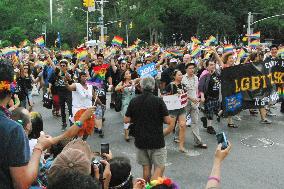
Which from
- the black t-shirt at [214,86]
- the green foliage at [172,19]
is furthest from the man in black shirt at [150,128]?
the green foliage at [172,19]

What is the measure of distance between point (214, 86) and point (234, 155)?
2.11 meters

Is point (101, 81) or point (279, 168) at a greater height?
point (101, 81)

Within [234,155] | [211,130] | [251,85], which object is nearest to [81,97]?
[211,130]

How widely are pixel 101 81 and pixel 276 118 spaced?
463 cm

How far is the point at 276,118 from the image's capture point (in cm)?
1142

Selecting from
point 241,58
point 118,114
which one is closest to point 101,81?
point 118,114

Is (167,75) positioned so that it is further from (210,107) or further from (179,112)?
(179,112)

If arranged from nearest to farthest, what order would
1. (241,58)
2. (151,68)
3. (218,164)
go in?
(218,164)
(151,68)
(241,58)

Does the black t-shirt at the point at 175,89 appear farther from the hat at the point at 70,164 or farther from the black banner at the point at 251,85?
the hat at the point at 70,164

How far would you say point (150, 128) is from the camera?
19.0 ft

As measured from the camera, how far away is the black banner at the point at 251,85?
10164 millimetres

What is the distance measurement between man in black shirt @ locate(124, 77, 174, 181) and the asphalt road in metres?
0.94

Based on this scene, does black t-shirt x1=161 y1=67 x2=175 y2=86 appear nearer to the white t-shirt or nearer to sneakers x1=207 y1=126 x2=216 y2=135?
sneakers x1=207 y1=126 x2=216 y2=135

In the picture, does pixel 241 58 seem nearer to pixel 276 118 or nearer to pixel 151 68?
pixel 276 118
